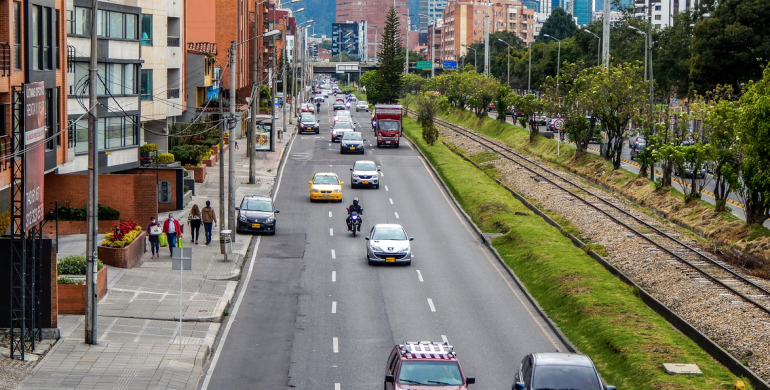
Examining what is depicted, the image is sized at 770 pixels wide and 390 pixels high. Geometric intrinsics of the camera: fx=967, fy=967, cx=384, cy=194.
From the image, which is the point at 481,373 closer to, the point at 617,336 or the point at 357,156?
the point at 617,336

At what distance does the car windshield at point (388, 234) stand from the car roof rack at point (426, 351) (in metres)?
16.7

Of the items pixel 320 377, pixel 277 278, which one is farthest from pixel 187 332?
pixel 277 278

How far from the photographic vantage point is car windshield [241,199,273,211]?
41.9 meters

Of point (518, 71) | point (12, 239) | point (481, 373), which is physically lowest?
point (481, 373)

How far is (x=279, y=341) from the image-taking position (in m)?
25.7

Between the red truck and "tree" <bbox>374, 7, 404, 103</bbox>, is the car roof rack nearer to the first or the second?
the red truck

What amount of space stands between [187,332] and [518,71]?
12588 centimetres

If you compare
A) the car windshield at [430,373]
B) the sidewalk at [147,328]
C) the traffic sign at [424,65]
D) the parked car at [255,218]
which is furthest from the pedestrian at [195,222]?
the traffic sign at [424,65]

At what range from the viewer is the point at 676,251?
120ft

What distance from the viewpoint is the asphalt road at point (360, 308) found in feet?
76.2

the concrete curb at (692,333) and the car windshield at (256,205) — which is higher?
the car windshield at (256,205)

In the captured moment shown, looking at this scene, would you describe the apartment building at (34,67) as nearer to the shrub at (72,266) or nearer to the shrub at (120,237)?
the shrub at (72,266)

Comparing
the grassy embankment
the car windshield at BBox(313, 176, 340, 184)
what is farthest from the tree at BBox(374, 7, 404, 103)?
the car windshield at BBox(313, 176, 340, 184)

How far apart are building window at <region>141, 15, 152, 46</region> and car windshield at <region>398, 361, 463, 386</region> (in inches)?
1505
